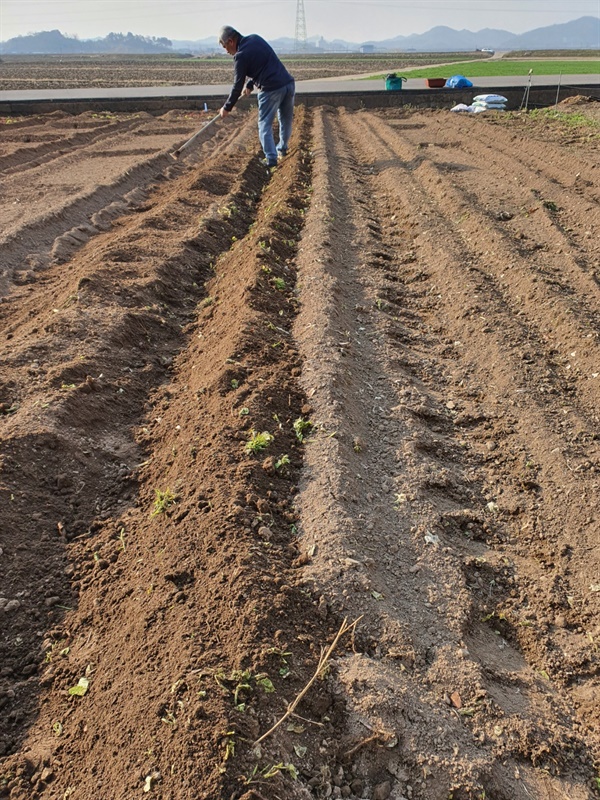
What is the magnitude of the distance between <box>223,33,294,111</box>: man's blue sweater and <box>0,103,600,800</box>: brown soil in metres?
3.65

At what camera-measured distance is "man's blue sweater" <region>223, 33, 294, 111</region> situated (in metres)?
9.91

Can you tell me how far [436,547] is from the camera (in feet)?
11.0

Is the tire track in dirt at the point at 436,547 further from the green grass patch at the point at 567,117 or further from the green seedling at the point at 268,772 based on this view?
the green grass patch at the point at 567,117

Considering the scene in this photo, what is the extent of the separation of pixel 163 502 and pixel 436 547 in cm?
156

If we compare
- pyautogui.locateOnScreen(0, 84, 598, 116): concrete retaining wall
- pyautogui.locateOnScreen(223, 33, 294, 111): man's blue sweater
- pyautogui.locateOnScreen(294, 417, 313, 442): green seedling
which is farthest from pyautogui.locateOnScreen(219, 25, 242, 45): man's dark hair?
pyautogui.locateOnScreen(0, 84, 598, 116): concrete retaining wall

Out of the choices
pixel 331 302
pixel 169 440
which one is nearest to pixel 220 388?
pixel 169 440

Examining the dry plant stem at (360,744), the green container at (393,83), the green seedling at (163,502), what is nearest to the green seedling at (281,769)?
the dry plant stem at (360,744)

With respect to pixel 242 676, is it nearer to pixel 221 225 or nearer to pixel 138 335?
pixel 138 335

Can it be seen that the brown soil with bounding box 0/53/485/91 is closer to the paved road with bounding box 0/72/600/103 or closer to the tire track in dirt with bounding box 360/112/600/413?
the paved road with bounding box 0/72/600/103

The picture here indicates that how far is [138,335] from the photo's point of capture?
18.5ft

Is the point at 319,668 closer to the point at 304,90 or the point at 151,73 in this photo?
the point at 304,90

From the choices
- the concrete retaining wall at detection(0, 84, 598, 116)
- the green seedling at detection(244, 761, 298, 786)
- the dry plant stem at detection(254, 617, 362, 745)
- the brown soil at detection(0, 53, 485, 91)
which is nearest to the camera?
the green seedling at detection(244, 761, 298, 786)

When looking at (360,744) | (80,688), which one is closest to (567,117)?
(360,744)

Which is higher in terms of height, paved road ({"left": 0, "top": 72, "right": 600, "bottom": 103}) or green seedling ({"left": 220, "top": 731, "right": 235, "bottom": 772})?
paved road ({"left": 0, "top": 72, "right": 600, "bottom": 103})
